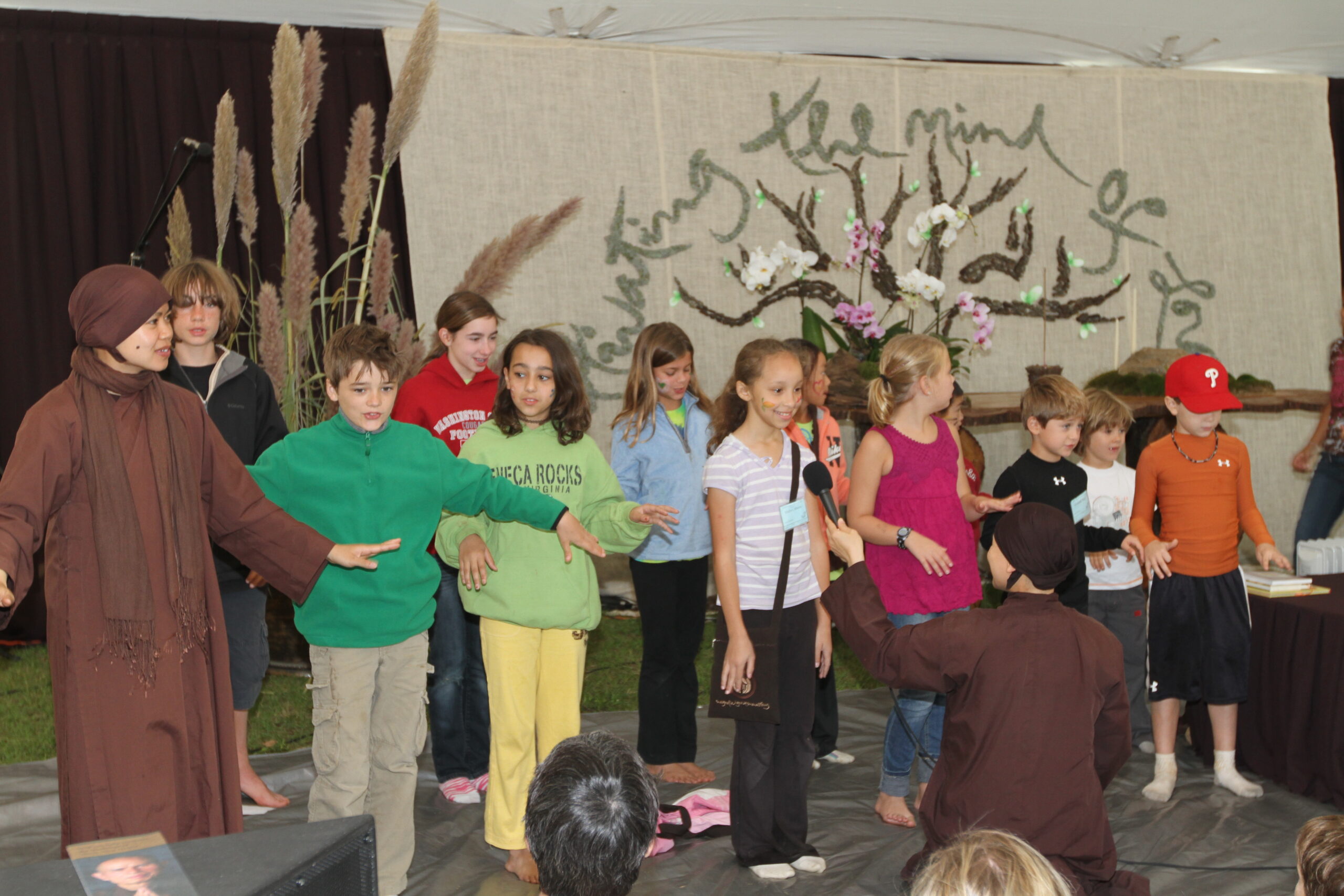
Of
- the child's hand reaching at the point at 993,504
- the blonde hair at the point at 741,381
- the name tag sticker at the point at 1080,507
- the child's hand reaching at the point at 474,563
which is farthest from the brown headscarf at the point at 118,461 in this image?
the name tag sticker at the point at 1080,507

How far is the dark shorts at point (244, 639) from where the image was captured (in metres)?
2.93

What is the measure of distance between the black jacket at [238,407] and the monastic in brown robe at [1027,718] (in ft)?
5.88

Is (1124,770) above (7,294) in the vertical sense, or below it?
below

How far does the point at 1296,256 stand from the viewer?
6.20 m

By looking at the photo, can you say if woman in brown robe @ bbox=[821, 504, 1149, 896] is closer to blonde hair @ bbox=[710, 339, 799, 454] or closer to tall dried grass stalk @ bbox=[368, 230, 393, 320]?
blonde hair @ bbox=[710, 339, 799, 454]

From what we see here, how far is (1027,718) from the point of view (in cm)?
194

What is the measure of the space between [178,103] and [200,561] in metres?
3.20

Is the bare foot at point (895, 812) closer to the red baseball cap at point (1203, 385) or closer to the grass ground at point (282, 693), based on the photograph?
the grass ground at point (282, 693)

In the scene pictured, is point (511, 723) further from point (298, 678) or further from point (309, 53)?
point (309, 53)

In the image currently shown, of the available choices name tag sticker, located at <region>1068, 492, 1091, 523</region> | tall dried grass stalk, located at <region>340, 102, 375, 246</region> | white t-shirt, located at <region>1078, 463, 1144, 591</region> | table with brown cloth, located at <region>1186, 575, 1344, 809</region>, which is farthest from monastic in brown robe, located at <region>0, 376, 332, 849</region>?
table with brown cloth, located at <region>1186, 575, 1344, 809</region>

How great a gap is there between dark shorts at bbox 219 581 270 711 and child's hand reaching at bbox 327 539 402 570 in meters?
0.78

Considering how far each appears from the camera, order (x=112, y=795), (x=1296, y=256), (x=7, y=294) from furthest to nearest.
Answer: (x=1296, y=256), (x=7, y=294), (x=112, y=795)

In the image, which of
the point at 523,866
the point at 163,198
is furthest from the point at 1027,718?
the point at 163,198

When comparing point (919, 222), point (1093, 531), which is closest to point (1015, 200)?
point (919, 222)
